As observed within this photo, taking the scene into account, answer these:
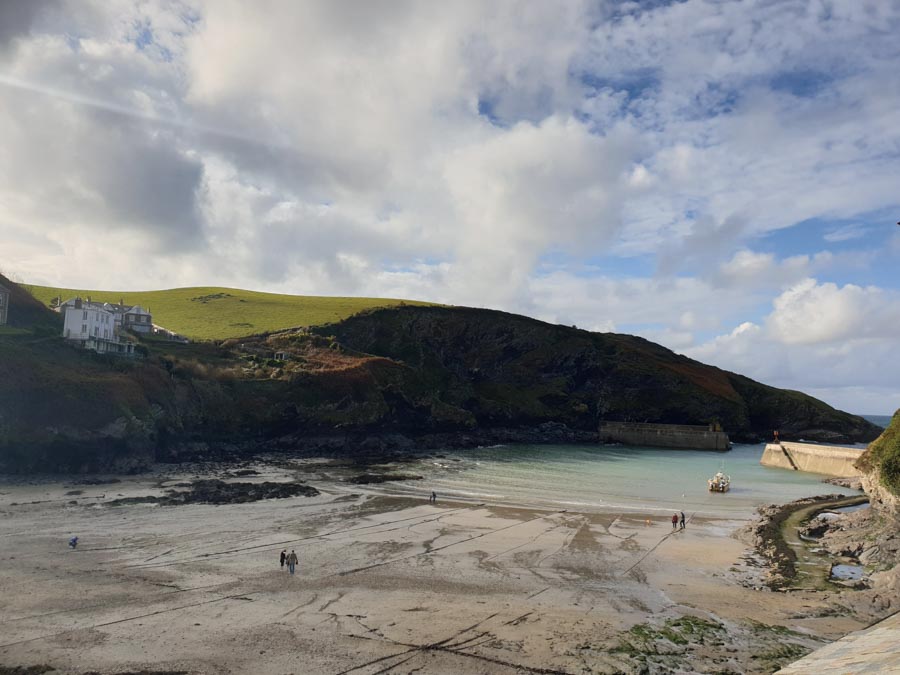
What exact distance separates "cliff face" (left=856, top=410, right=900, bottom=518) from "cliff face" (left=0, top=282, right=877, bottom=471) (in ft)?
223

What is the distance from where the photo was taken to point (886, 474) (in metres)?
35.5

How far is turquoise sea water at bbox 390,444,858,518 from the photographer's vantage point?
5394 cm

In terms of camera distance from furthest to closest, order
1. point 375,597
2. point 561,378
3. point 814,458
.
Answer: point 561,378, point 814,458, point 375,597

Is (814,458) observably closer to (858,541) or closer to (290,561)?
(858,541)

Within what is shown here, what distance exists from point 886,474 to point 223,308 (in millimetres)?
138891

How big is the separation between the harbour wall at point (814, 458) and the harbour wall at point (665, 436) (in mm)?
19160

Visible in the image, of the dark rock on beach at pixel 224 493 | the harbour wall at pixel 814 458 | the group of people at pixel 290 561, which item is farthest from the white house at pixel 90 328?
the harbour wall at pixel 814 458

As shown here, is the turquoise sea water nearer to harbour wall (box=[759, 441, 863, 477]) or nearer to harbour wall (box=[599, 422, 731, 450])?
harbour wall (box=[759, 441, 863, 477])

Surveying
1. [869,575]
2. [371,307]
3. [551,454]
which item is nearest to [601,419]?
[551,454]

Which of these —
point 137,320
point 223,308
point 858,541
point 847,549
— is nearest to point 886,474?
point 858,541

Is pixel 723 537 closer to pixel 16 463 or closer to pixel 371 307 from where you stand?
pixel 16 463

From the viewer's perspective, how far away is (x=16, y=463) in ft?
174

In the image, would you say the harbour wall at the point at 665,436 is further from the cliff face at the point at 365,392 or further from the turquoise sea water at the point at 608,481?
the turquoise sea water at the point at 608,481

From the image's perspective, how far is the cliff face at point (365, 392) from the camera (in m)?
59.9
